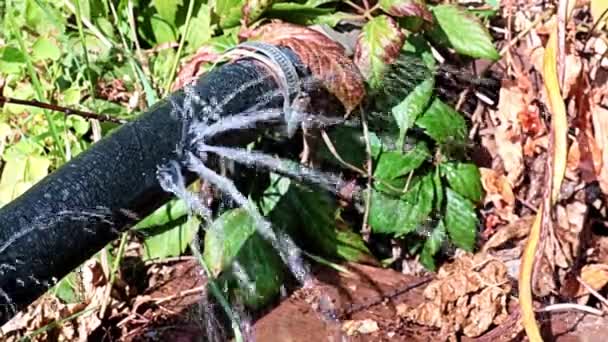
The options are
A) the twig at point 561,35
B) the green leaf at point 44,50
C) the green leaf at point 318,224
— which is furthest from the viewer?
the green leaf at point 44,50

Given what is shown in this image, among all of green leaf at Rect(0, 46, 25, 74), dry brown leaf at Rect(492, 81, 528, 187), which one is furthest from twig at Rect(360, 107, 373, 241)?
green leaf at Rect(0, 46, 25, 74)

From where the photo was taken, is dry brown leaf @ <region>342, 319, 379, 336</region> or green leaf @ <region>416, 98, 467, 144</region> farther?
green leaf @ <region>416, 98, 467, 144</region>

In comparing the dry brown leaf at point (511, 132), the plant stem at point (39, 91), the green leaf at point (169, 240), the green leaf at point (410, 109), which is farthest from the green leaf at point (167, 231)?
the dry brown leaf at point (511, 132)

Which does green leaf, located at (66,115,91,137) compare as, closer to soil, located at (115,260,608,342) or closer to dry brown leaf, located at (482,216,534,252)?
soil, located at (115,260,608,342)

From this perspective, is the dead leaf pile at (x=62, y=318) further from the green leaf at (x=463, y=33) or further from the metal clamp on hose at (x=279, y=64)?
the green leaf at (x=463, y=33)

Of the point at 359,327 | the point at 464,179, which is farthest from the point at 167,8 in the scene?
the point at 359,327

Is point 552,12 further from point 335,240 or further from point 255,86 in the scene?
point 255,86
